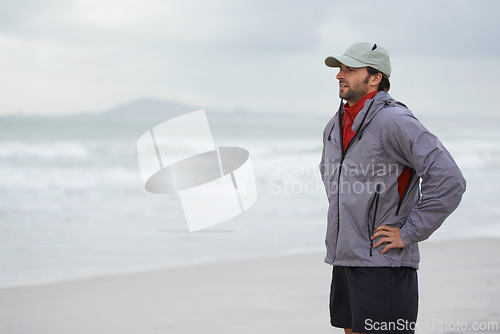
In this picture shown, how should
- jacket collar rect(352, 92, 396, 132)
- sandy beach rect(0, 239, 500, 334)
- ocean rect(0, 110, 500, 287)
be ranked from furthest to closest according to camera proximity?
ocean rect(0, 110, 500, 287), sandy beach rect(0, 239, 500, 334), jacket collar rect(352, 92, 396, 132)

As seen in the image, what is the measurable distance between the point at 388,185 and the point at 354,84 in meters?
0.44

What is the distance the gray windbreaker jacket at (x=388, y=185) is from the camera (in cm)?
240

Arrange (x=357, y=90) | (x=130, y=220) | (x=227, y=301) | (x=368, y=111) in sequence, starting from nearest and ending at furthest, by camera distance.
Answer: (x=368, y=111) < (x=357, y=90) < (x=227, y=301) < (x=130, y=220)

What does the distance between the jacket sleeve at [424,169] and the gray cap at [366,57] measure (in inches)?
9.1

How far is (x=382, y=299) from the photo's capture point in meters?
2.47

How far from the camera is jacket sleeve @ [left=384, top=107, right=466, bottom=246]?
239cm

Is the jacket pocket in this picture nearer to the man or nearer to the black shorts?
the man

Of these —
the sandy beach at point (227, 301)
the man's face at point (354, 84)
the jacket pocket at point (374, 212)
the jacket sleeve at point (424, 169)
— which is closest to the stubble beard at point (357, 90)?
the man's face at point (354, 84)

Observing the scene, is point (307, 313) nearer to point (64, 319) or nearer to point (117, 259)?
point (64, 319)

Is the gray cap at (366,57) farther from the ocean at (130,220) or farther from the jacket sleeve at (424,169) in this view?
the ocean at (130,220)

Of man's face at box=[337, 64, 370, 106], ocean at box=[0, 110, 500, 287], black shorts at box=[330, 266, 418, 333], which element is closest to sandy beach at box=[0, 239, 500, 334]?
ocean at box=[0, 110, 500, 287]

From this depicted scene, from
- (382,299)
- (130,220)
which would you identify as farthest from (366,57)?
(130,220)

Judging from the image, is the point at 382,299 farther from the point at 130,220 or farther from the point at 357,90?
the point at 130,220

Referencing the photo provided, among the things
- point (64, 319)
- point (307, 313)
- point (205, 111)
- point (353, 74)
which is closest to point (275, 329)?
point (307, 313)
